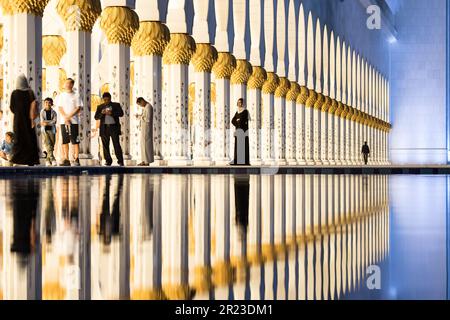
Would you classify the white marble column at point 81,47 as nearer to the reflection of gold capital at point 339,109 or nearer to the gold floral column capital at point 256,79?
the gold floral column capital at point 256,79

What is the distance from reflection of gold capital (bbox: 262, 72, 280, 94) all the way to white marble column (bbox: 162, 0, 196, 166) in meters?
8.83

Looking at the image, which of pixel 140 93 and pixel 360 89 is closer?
pixel 140 93

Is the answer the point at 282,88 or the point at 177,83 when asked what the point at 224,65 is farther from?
the point at 282,88

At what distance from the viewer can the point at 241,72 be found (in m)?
23.2

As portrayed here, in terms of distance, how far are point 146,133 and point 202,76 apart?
4902 mm

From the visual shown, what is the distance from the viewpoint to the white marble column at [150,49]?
16031 mm

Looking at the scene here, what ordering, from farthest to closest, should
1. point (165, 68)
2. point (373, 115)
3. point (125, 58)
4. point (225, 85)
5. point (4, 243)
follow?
point (373, 115) < point (225, 85) < point (165, 68) < point (125, 58) < point (4, 243)

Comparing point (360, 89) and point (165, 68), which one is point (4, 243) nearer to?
point (165, 68)

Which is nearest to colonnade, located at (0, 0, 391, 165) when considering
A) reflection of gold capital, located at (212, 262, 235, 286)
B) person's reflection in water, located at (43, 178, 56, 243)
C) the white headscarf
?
the white headscarf

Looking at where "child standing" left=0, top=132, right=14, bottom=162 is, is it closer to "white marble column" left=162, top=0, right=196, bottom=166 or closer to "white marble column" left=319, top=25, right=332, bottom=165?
"white marble column" left=162, top=0, right=196, bottom=166

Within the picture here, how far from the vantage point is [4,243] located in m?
2.58

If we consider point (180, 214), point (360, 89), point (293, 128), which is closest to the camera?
point (180, 214)

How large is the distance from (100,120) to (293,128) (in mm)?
18302
